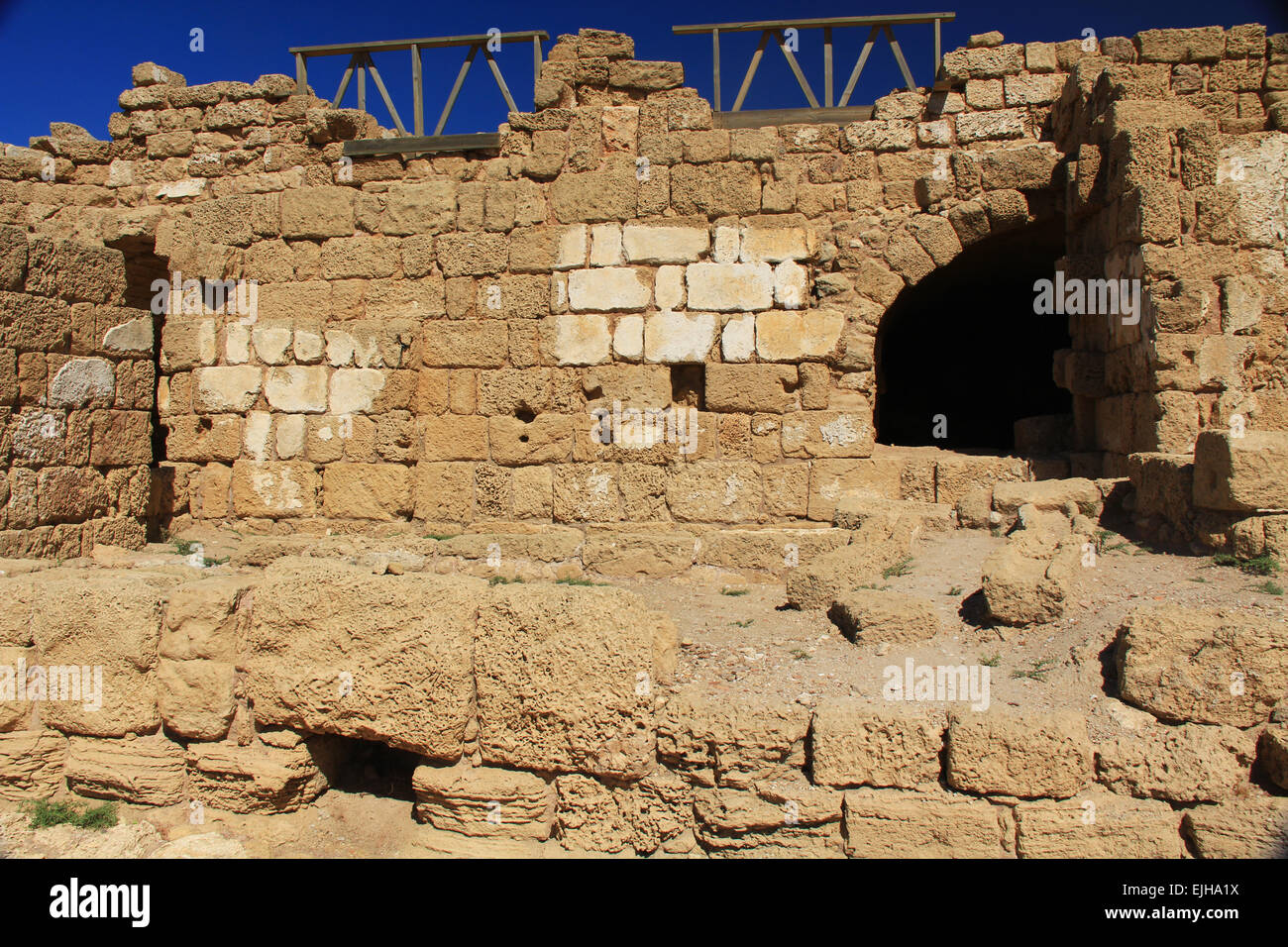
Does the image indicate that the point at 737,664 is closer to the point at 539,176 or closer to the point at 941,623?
the point at 941,623

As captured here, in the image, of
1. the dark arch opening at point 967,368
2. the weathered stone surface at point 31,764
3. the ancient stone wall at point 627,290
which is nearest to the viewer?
the weathered stone surface at point 31,764

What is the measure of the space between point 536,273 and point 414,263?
3.45ft

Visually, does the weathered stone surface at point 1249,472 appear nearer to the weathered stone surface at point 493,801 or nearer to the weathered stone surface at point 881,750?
the weathered stone surface at point 881,750

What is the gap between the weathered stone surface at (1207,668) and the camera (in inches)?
131

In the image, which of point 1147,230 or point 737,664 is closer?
point 737,664

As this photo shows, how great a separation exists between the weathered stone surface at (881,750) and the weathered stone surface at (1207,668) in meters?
0.86

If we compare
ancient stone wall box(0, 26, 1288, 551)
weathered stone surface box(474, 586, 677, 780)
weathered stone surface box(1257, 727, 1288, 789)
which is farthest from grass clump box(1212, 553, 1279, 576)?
weathered stone surface box(474, 586, 677, 780)

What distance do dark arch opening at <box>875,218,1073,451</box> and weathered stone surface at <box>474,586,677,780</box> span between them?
7.95 metres

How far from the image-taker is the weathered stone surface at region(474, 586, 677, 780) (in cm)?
345

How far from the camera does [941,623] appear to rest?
4277mm

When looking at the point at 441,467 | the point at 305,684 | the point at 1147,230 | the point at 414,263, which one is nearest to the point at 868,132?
the point at 1147,230

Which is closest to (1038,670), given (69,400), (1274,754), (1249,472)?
(1274,754)

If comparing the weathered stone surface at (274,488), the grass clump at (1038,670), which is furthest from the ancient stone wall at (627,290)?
the grass clump at (1038,670)

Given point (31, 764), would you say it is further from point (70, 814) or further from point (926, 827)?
point (926, 827)
